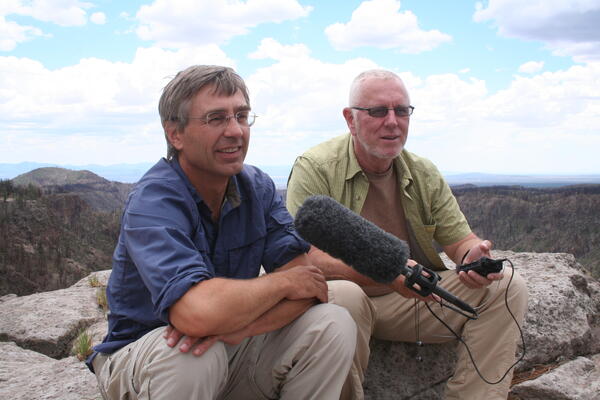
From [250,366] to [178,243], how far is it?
3.14 ft

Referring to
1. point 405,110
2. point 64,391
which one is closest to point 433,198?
point 405,110

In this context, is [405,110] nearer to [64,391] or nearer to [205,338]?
[205,338]

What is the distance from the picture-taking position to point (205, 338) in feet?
9.26

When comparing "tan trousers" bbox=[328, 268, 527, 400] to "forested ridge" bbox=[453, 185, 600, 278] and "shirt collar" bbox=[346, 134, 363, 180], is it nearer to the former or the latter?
"shirt collar" bbox=[346, 134, 363, 180]

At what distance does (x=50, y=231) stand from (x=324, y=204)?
63.1 metres

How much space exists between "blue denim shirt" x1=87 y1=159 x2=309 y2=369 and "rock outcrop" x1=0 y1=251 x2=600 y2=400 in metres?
1.49

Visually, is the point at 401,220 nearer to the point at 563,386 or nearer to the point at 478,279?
the point at 478,279

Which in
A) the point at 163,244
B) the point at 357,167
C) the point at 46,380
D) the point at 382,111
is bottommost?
the point at 46,380

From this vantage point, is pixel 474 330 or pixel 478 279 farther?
pixel 474 330

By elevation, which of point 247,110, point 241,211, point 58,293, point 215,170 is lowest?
point 58,293

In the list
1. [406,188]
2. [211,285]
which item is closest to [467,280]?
[406,188]

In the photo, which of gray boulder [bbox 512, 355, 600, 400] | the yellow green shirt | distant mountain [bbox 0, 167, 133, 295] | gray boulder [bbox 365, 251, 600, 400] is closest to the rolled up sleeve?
the yellow green shirt

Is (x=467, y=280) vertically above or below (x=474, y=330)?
above

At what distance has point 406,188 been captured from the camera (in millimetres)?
4598
